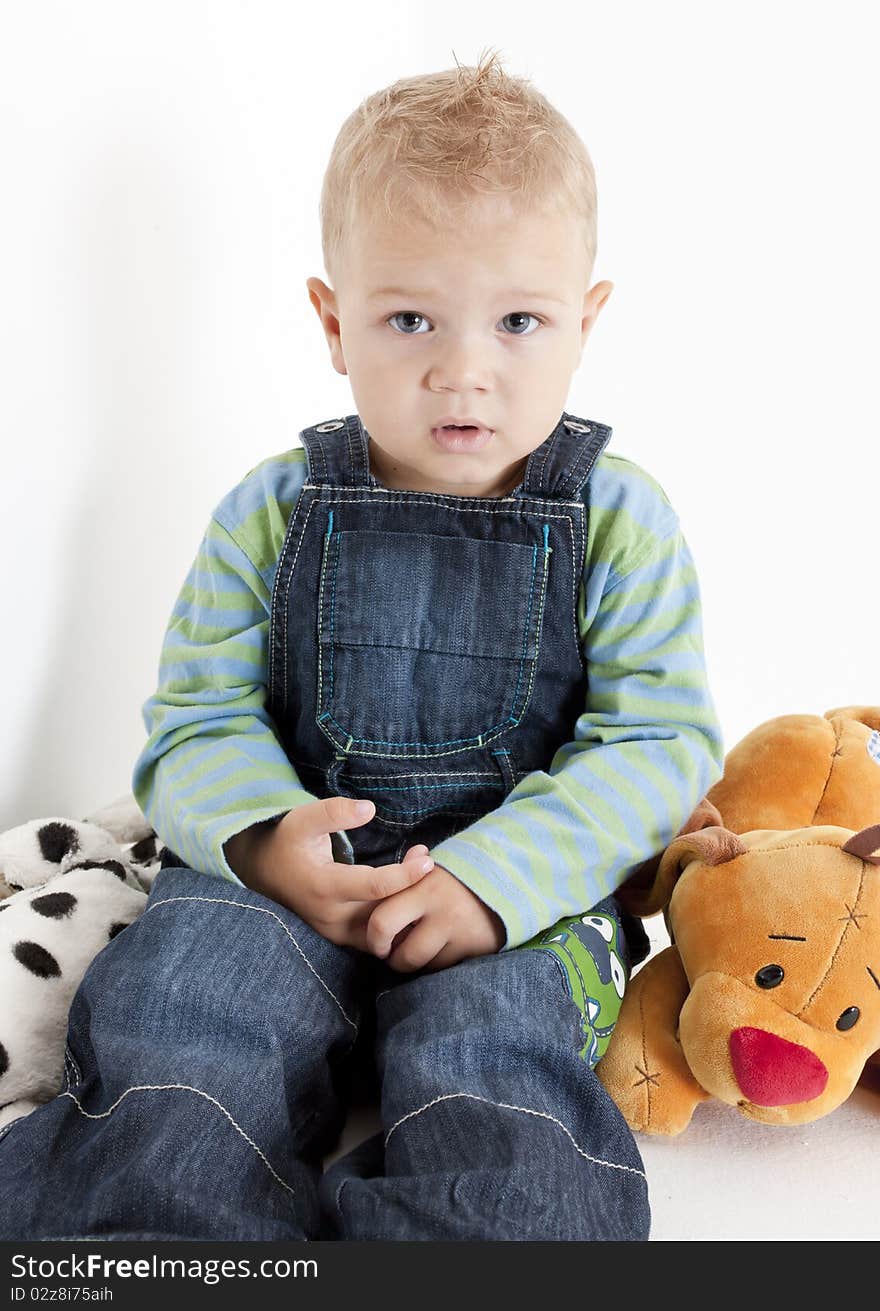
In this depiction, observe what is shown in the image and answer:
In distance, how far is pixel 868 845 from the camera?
105 centimetres

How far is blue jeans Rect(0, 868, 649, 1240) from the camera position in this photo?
833 millimetres

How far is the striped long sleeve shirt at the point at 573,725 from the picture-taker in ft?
3.59

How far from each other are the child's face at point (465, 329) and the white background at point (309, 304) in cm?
34

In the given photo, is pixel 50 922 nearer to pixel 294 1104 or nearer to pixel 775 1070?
pixel 294 1104

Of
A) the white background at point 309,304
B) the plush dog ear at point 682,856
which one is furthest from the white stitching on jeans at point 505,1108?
the plush dog ear at point 682,856

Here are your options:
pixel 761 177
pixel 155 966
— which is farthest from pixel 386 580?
pixel 761 177

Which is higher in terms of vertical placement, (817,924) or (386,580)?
(386,580)

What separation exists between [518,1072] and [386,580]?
1.32ft

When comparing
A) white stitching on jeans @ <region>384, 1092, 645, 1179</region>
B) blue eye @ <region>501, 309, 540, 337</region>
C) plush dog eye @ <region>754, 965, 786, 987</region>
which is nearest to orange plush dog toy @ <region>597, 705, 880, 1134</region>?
plush dog eye @ <region>754, 965, 786, 987</region>

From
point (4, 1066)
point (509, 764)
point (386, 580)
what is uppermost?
point (386, 580)

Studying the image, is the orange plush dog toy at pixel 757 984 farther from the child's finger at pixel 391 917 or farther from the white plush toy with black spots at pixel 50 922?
the white plush toy with black spots at pixel 50 922

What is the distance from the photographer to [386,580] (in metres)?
1.16

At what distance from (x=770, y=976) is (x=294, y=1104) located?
13.4 inches

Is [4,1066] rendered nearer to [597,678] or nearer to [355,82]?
[597,678]
